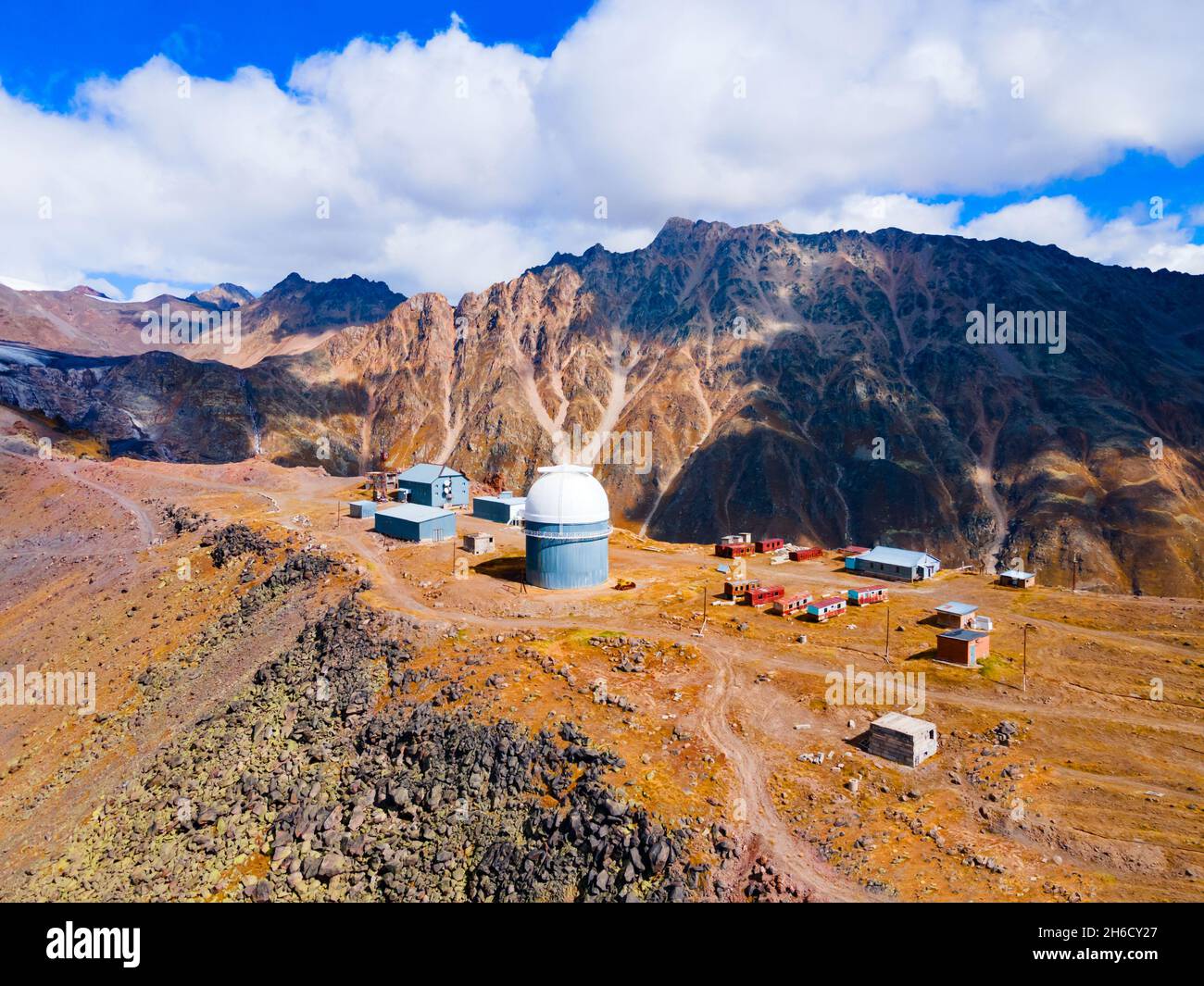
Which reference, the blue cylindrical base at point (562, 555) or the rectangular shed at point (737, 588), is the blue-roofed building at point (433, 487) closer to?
the blue cylindrical base at point (562, 555)

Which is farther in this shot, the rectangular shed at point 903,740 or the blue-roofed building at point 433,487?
the blue-roofed building at point 433,487

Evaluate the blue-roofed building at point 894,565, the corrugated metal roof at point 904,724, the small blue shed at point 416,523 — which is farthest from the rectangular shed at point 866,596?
the small blue shed at point 416,523

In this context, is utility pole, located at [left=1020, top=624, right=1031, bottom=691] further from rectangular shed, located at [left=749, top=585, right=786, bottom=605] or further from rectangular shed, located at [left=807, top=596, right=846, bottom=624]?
rectangular shed, located at [left=749, top=585, right=786, bottom=605]

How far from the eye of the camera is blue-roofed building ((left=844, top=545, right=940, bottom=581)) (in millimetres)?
70875

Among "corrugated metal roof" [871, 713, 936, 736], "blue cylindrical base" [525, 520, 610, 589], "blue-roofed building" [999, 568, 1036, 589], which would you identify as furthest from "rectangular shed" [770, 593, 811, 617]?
"blue-roofed building" [999, 568, 1036, 589]

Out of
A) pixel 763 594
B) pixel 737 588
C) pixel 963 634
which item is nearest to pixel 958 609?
A: pixel 963 634

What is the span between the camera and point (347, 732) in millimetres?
42094

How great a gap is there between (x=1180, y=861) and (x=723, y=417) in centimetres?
16809

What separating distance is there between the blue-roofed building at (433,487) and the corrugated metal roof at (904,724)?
68098 millimetres

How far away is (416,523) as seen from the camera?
242ft

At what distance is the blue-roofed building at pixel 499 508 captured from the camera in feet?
288
